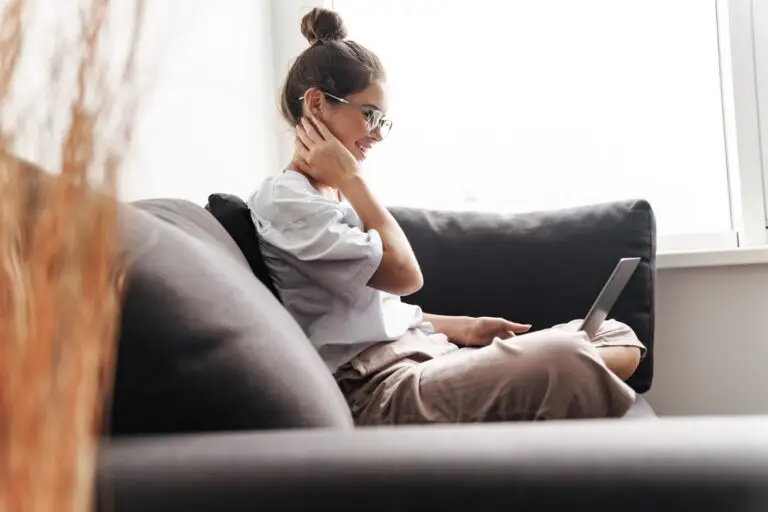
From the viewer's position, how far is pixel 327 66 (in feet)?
5.06

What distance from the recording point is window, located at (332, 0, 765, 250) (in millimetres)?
2178

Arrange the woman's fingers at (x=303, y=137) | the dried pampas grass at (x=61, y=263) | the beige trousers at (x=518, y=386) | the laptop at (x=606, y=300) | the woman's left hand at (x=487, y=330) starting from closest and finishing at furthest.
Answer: the dried pampas grass at (x=61, y=263)
the beige trousers at (x=518, y=386)
the laptop at (x=606, y=300)
the woman's fingers at (x=303, y=137)
the woman's left hand at (x=487, y=330)

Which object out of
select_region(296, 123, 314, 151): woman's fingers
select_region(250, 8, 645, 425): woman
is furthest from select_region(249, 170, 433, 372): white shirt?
select_region(296, 123, 314, 151): woman's fingers

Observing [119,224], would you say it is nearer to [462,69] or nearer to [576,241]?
[576,241]

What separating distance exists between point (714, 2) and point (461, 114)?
717 mm

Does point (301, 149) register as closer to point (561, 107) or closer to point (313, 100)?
point (313, 100)

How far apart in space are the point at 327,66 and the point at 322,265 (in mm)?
442

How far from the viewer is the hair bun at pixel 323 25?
1.62 metres

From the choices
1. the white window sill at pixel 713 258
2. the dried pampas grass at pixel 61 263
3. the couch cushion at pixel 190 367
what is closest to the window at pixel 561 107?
the white window sill at pixel 713 258

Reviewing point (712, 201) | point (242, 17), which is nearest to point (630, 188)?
point (712, 201)

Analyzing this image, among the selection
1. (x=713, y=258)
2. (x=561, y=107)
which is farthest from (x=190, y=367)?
(x=561, y=107)

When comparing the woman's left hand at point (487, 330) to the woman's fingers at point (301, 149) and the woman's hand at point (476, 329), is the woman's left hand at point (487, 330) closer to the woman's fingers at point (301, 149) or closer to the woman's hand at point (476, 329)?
the woman's hand at point (476, 329)

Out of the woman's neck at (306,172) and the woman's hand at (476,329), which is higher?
the woman's neck at (306,172)

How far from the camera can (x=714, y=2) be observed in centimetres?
218
